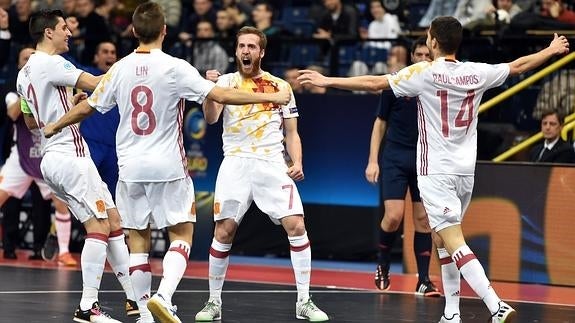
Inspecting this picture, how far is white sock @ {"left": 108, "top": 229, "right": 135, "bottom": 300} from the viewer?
10203 millimetres

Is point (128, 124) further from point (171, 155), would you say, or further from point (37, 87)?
point (37, 87)

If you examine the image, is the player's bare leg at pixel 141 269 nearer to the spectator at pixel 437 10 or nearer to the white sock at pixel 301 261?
the white sock at pixel 301 261

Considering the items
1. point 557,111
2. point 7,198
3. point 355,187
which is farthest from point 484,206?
point 7,198

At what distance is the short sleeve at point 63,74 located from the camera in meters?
9.63

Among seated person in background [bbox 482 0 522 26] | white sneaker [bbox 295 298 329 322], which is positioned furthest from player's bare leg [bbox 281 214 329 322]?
seated person in background [bbox 482 0 522 26]

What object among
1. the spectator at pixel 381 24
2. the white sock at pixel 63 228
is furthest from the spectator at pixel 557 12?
the white sock at pixel 63 228

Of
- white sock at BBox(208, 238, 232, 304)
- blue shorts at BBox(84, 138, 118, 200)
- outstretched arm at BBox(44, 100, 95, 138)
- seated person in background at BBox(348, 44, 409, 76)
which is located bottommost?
white sock at BBox(208, 238, 232, 304)

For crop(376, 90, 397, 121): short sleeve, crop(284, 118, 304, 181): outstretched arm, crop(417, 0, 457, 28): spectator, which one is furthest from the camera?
crop(417, 0, 457, 28): spectator

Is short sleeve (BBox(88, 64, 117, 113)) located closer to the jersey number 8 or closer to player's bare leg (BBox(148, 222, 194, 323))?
the jersey number 8

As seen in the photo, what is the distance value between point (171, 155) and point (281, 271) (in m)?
5.91

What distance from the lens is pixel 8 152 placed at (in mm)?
15578

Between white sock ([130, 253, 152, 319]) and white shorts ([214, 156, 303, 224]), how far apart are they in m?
1.04

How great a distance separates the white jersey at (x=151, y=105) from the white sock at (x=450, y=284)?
225 cm

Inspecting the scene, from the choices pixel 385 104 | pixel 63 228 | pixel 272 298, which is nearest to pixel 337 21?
pixel 63 228
